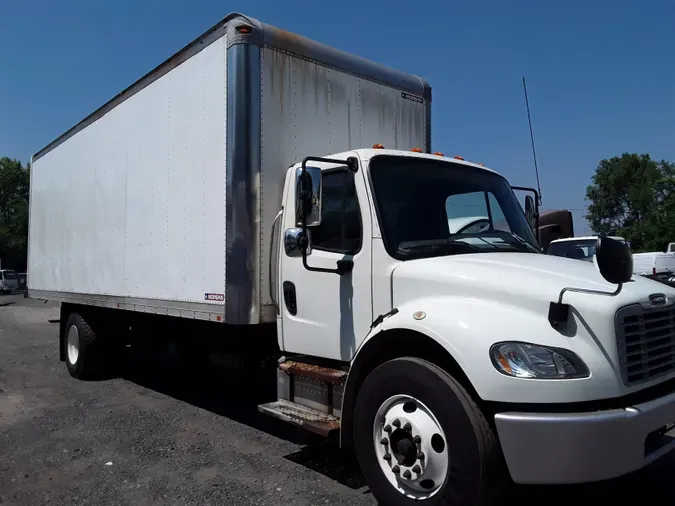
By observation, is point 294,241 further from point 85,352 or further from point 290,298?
point 85,352

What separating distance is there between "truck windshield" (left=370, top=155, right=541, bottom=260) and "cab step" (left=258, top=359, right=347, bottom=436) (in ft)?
3.70

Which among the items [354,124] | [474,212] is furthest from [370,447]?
[354,124]

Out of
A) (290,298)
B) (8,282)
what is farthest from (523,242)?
(8,282)

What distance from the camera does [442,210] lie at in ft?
14.3

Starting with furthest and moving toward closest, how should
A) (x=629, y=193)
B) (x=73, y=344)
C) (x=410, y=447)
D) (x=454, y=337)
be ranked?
(x=629, y=193) → (x=73, y=344) → (x=410, y=447) → (x=454, y=337)

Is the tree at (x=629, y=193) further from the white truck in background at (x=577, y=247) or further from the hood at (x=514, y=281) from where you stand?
the hood at (x=514, y=281)

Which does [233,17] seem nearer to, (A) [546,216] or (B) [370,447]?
(A) [546,216]

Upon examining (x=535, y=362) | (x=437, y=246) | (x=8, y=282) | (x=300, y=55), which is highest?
(x=300, y=55)

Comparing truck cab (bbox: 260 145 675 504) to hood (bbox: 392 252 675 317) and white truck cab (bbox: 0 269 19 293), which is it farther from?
white truck cab (bbox: 0 269 19 293)

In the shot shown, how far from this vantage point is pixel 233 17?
504 cm

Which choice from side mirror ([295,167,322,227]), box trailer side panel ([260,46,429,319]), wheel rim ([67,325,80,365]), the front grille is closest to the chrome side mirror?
side mirror ([295,167,322,227])

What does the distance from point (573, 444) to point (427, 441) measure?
0.78 metres

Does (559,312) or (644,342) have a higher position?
(559,312)

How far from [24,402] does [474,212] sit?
20.1ft
